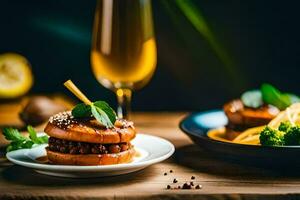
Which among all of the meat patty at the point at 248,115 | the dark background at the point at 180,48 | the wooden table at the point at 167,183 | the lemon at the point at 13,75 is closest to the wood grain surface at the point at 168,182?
the wooden table at the point at 167,183

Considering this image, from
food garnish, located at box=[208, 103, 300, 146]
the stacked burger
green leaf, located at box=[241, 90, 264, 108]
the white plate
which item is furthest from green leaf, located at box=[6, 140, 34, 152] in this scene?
green leaf, located at box=[241, 90, 264, 108]

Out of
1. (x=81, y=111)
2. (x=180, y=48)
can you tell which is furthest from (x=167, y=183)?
(x=180, y=48)

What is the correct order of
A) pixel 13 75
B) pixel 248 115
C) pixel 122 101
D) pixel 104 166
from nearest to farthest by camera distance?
pixel 104 166 < pixel 248 115 < pixel 122 101 < pixel 13 75

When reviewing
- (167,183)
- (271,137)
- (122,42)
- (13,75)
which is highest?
(122,42)

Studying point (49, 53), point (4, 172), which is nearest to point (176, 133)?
point (4, 172)

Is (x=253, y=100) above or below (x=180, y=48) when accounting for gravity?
below

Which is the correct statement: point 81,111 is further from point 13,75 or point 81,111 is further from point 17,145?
point 13,75
